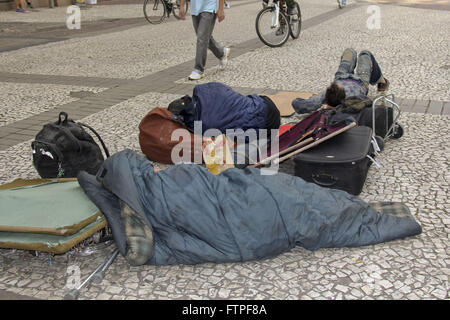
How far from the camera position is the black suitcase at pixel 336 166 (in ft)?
9.45

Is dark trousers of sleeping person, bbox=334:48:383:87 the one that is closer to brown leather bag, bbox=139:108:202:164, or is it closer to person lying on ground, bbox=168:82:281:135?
person lying on ground, bbox=168:82:281:135

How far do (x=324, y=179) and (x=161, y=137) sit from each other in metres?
1.28

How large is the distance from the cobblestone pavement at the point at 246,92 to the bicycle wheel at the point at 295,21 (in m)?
0.31

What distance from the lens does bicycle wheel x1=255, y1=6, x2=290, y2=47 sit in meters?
8.10

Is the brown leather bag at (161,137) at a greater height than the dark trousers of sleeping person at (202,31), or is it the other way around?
the dark trousers of sleeping person at (202,31)

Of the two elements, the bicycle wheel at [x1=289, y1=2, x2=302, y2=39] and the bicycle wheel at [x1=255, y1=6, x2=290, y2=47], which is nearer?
the bicycle wheel at [x1=255, y1=6, x2=290, y2=47]

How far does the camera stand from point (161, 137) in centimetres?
355

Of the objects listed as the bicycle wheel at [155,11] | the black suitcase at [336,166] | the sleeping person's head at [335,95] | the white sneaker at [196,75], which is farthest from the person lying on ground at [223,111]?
the bicycle wheel at [155,11]

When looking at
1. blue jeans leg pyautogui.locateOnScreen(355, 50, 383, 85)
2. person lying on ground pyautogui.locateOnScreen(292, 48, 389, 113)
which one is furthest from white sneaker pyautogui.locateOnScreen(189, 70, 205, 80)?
blue jeans leg pyautogui.locateOnScreen(355, 50, 383, 85)

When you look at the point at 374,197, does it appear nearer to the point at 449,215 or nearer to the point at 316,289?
the point at 449,215

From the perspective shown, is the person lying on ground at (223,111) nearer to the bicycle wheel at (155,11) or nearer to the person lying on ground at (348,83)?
the person lying on ground at (348,83)

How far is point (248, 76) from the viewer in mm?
6199
